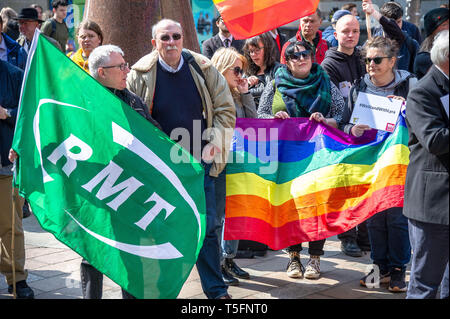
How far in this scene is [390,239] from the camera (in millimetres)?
5164

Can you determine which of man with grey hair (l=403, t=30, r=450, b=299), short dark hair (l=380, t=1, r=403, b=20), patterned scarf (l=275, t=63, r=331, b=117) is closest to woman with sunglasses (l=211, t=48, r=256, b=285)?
patterned scarf (l=275, t=63, r=331, b=117)

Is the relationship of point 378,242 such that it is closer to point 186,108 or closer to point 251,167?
point 251,167

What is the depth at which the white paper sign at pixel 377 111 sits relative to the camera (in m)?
5.18

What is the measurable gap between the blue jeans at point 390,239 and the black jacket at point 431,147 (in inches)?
50.4

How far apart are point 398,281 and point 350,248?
1.04 metres

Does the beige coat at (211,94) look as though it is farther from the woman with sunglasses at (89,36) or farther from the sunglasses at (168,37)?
the woman with sunglasses at (89,36)

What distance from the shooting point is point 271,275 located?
219 inches

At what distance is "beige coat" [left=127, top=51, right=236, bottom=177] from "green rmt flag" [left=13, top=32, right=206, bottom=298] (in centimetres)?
67

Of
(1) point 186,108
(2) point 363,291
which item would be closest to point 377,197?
(2) point 363,291

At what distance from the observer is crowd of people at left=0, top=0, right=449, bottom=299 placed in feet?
12.4

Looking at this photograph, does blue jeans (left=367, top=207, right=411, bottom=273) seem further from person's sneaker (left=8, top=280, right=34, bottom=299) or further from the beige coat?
person's sneaker (left=8, top=280, right=34, bottom=299)

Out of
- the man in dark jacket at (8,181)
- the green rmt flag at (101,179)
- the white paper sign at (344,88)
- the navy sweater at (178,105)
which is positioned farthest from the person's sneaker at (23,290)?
the white paper sign at (344,88)

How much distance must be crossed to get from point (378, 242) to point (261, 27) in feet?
7.35

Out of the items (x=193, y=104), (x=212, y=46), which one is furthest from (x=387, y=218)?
(x=212, y=46)
